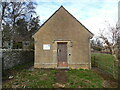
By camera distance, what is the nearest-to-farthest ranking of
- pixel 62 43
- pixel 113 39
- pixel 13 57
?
pixel 113 39 < pixel 62 43 < pixel 13 57

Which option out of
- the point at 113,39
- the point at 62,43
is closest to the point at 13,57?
the point at 62,43

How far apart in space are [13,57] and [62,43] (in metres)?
5.87

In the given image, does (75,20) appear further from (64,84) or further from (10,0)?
(10,0)

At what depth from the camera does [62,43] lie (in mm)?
14602

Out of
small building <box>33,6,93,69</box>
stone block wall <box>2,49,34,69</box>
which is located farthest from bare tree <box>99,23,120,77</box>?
stone block wall <box>2,49,34,69</box>

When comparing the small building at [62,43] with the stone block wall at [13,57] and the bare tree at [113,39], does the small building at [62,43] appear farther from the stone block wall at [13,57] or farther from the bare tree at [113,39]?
the bare tree at [113,39]

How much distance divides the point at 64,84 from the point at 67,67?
17.8ft

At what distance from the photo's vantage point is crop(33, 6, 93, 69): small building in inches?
555

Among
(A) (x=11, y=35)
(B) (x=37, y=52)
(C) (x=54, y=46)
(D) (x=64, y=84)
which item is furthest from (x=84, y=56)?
(A) (x=11, y=35)

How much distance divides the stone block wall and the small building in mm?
2709

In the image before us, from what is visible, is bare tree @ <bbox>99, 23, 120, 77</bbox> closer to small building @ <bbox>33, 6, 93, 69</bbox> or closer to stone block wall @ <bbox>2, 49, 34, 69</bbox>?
small building @ <bbox>33, 6, 93, 69</bbox>

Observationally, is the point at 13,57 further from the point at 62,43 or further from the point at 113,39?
the point at 113,39

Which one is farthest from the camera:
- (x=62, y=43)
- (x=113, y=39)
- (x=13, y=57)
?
(x=13, y=57)

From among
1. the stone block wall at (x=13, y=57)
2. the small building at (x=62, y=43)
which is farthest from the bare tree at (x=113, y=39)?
the stone block wall at (x=13, y=57)
